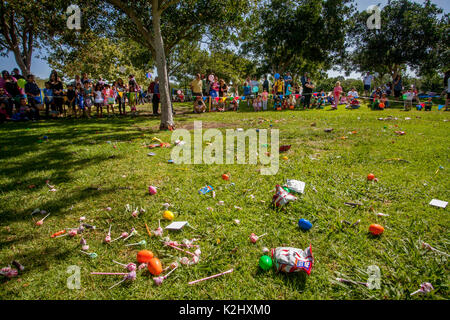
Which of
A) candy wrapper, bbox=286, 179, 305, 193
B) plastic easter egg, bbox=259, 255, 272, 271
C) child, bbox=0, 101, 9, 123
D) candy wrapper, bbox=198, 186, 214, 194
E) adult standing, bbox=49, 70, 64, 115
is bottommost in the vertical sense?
plastic easter egg, bbox=259, 255, 272, 271

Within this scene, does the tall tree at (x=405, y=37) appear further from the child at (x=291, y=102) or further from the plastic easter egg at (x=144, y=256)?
the plastic easter egg at (x=144, y=256)

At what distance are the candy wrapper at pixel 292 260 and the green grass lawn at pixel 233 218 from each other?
3.2 inches

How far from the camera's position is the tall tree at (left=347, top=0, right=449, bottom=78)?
91.6ft

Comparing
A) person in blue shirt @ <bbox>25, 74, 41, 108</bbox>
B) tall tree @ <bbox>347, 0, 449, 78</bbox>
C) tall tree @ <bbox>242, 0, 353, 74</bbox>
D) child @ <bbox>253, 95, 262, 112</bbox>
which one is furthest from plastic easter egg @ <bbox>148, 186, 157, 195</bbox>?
tall tree @ <bbox>347, 0, 449, 78</bbox>

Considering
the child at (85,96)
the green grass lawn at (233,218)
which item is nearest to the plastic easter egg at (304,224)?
the green grass lawn at (233,218)

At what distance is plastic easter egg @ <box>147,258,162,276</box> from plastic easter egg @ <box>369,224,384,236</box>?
2.26 meters

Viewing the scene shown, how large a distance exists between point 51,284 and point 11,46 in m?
19.6

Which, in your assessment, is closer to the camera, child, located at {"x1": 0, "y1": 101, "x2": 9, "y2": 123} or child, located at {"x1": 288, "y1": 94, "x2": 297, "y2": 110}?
child, located at {"x1": 0, "y1": 101, "x2": 9, "y2": 123}

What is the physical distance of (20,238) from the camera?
8.39 feet

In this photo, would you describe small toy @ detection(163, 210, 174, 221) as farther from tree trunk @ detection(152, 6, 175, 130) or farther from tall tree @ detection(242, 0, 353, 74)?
tall tree @ detection(242, 0, 353, 74)

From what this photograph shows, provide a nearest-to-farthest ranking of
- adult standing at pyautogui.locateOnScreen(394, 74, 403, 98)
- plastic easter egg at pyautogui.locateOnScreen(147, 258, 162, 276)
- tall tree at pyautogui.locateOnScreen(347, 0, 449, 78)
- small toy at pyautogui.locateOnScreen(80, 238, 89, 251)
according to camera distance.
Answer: plastic easter egg at pyautogui.locateOnScreen(147, 258, 162, 276)
small toy at pyautogui.locateOnScreen(80, 238, 89, 251)
adult standing at pyautogui.locateOnScreen(394, 74, 403, 98)
tall tree at pyautogui.locateOnScreen(347, 0, 449, 78)

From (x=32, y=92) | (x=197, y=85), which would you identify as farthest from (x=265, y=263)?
(x=32, y=92)
